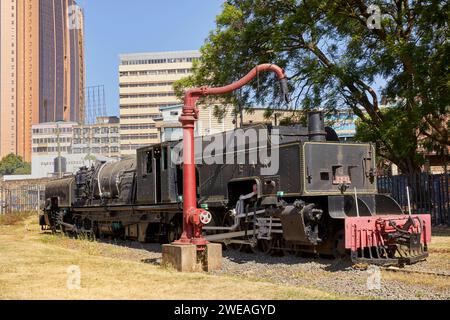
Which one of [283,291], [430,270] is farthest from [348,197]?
[283,291]

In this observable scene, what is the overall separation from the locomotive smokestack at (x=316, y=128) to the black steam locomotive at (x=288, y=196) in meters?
0.02

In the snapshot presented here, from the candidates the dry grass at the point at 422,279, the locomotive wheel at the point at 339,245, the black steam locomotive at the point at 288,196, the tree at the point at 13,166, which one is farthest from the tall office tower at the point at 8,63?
the dry grass at the point at 422,279

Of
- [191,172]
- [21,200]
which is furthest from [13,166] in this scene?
[191,172]

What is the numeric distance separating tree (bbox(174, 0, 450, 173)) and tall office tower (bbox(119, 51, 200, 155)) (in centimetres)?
10313

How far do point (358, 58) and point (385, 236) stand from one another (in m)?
11.6

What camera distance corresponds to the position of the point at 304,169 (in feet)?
37.0

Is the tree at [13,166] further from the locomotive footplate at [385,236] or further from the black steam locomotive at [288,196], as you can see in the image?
the locomotive footplate at [385,236]

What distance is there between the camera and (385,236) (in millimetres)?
10492

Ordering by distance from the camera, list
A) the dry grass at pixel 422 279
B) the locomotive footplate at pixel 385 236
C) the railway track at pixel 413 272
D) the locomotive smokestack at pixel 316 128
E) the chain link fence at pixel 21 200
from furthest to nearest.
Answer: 1. the chain link fence at pixel 21 200
2. the locomotive smokestack at pixel 316 128
3. the locomotive footplate at pixel 385 236
4. the railway track at pixel 413 272
5. the dry grass at pixel 422 279

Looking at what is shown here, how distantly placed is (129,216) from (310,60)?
9.33 meters

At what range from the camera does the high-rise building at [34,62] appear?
447 feet

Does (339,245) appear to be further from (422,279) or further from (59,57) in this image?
(59,57)

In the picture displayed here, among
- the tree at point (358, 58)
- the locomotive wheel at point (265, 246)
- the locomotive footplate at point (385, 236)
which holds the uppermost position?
the tree at point (358, 58)
